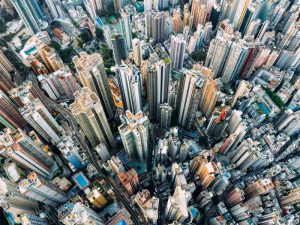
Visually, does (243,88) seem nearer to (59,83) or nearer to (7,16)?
(59,83)

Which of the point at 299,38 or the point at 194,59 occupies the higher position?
A: the point at 299,38

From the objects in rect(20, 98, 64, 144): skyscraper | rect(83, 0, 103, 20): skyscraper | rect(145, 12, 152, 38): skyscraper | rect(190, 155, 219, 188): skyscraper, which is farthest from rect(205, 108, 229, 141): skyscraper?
rect(83, 0, 103, 20): skyscraper

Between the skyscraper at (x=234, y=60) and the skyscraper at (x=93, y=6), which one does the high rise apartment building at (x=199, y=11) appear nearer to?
the skyscraper at (x=234, y=60)

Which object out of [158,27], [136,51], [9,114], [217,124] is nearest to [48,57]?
[9,114]

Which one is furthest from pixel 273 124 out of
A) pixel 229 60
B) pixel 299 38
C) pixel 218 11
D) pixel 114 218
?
pixel 114 218

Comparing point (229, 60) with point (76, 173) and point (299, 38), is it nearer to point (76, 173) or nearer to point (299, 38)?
point (299, 38)

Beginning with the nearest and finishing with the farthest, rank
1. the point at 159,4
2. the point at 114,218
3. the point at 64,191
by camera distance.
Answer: the point at 114,218 → the point at 64,191 → the point at 159,4
